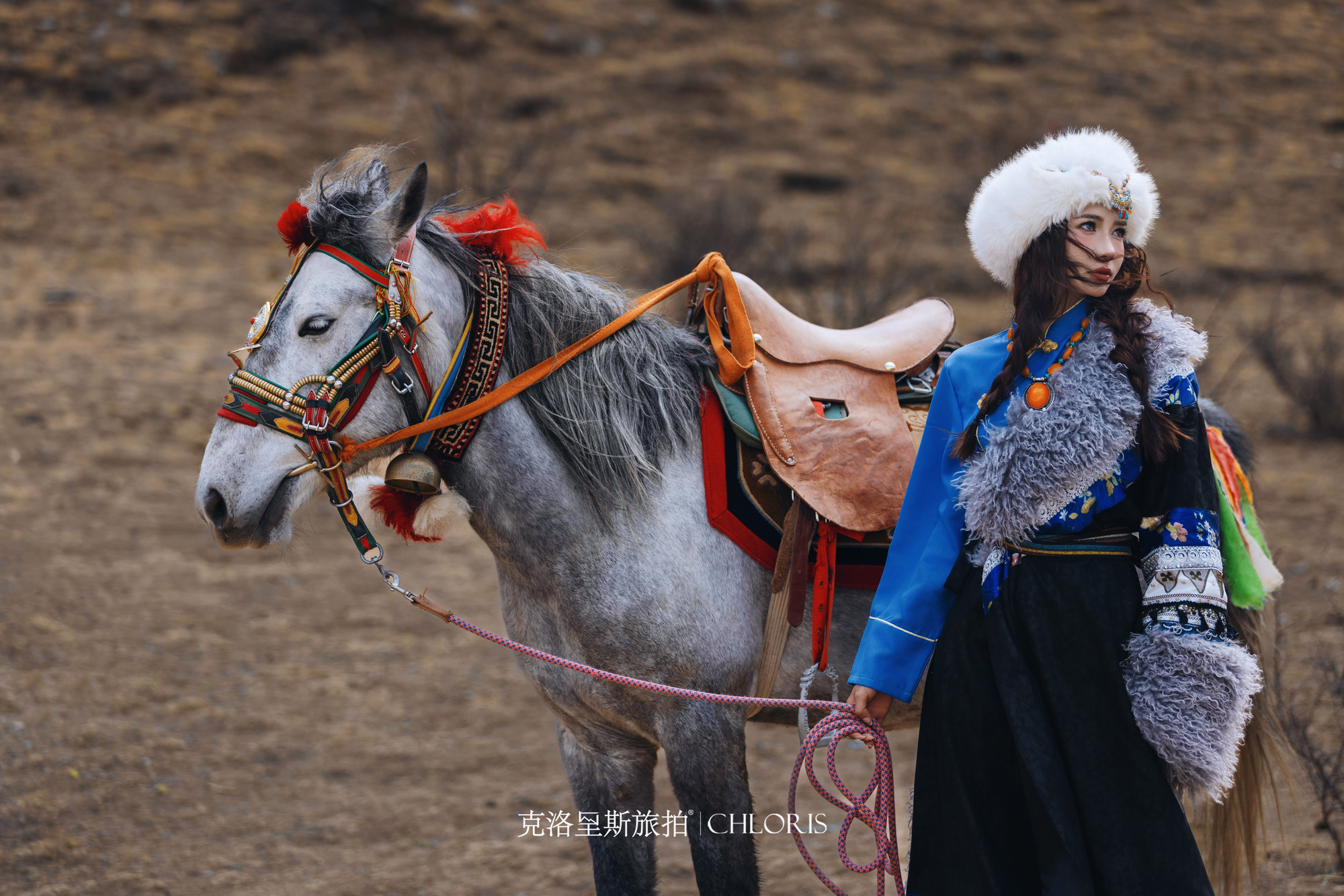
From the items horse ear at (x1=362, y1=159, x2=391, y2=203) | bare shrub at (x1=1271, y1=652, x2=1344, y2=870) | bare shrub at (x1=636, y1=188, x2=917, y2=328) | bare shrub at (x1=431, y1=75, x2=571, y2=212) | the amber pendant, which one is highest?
bare shrub at (x1=431, y1=75, x2=571, y2=212)

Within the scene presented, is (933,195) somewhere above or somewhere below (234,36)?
below

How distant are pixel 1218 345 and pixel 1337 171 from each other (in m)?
6.02

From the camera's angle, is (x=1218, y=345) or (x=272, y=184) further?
(x=272, y=184)

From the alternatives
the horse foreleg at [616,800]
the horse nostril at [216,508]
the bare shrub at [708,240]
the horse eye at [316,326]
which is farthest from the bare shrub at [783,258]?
the horse nostril at [216,508]

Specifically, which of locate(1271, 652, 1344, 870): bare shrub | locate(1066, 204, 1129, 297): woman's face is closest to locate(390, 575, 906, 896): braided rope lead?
locate(1066, 204, 1129, 297): woman's face

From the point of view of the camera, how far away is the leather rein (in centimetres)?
192

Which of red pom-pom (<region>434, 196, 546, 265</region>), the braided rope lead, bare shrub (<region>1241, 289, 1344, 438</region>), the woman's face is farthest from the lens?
bare shrub (<region>1241, 289, 1344, 438</region>)

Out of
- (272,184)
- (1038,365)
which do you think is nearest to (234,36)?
(272,184)

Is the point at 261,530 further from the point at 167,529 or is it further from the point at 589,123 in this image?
the point at 589,123

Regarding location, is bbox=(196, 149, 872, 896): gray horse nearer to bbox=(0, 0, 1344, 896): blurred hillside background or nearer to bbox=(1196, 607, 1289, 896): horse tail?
bbox=(0, 0, 1344, 896): blurred hillside background

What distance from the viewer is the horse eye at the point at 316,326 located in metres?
1.95

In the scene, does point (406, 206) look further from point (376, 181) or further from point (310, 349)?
point (310, 349)

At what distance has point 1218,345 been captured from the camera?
31.7 feet

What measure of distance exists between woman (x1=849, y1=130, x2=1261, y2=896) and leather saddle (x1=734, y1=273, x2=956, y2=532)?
12.7 inches
